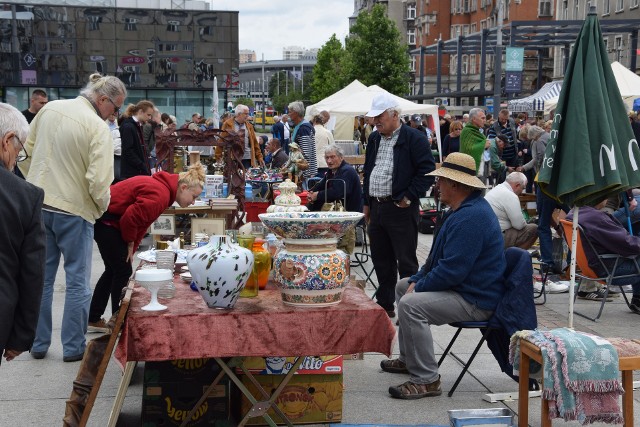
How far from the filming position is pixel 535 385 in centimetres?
528

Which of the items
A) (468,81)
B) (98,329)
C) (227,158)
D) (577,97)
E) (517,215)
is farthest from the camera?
(468,81)

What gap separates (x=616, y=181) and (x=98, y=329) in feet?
13.0

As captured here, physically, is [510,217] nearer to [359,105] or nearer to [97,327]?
[97,327]

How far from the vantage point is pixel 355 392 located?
5.23 metres

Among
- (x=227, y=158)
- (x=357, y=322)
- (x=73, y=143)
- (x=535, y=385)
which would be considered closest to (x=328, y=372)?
(x=357, y=322)

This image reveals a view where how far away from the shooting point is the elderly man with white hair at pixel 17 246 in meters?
2.95

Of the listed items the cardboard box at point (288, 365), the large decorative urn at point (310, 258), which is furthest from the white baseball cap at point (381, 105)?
the large decorative urn at point (310, 258)

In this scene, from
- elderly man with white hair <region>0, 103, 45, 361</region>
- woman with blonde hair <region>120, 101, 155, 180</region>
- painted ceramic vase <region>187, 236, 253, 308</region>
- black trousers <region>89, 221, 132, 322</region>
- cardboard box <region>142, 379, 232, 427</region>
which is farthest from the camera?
woman with blonde hair <region>120, 101, 155, 180</region>

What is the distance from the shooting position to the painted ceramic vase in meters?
3.77

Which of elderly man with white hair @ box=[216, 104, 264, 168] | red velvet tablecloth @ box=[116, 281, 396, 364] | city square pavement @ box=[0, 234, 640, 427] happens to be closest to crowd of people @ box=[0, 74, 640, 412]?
city square pavement @ box=[0, 234, 640, 427]

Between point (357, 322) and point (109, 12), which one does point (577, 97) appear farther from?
point (109, 12)

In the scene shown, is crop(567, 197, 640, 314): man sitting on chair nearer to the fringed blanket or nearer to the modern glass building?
the fringed blanket

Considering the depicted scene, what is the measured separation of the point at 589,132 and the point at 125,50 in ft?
103

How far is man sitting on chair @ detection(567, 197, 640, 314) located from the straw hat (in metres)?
2.52
